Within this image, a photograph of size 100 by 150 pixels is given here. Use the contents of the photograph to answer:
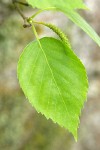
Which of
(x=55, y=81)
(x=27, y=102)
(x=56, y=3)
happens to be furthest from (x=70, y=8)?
(x=27, y=102)

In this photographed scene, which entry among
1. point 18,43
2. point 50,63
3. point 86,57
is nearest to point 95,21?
point 86,57

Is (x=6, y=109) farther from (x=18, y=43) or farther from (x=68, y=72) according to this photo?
(x=68, y=72)

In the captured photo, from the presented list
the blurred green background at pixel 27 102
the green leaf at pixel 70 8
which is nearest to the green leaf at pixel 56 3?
the green leaf at pixel 70 8

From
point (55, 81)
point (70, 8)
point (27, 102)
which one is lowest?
point (55, 81)

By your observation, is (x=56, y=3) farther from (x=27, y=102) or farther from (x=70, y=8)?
(x=27, y=102)

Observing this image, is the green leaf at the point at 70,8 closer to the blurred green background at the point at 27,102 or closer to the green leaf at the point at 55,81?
the green leaf at the point at 55,81
